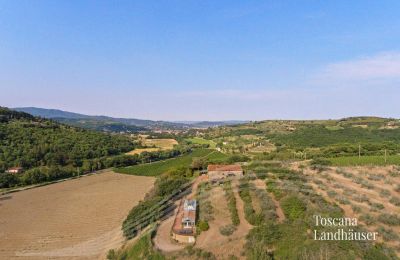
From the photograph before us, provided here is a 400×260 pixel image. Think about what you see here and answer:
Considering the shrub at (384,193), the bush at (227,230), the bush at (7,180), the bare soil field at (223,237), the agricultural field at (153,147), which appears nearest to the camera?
the bare soil field at (223,237)

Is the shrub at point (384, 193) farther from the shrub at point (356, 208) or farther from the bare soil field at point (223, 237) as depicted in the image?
the bare soil field at point (223, 237)

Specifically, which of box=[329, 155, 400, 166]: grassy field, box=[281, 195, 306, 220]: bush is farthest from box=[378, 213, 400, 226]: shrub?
box=[329, 155, 400, 166]: grassy field

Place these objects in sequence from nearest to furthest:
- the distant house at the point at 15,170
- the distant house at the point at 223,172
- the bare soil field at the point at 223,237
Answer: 1. the bare soil field at the point at 223,237
2. the distant house at the point at 223,172
3. the distant house at the point at 15,170

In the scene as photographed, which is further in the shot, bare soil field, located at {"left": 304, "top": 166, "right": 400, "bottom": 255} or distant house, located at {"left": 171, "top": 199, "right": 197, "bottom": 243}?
distant house, located at {"left": 171, "top": 199, "right": 197, "bottom": 243}

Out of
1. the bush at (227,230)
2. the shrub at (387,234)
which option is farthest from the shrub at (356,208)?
the bush at (227,230)

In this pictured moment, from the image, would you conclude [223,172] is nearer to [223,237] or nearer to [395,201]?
[223,237]

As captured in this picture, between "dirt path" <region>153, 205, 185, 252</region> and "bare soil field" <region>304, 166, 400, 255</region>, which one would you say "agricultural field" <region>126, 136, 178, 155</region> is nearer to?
"dirt path" <region>153, 205, 185, 252</region>
